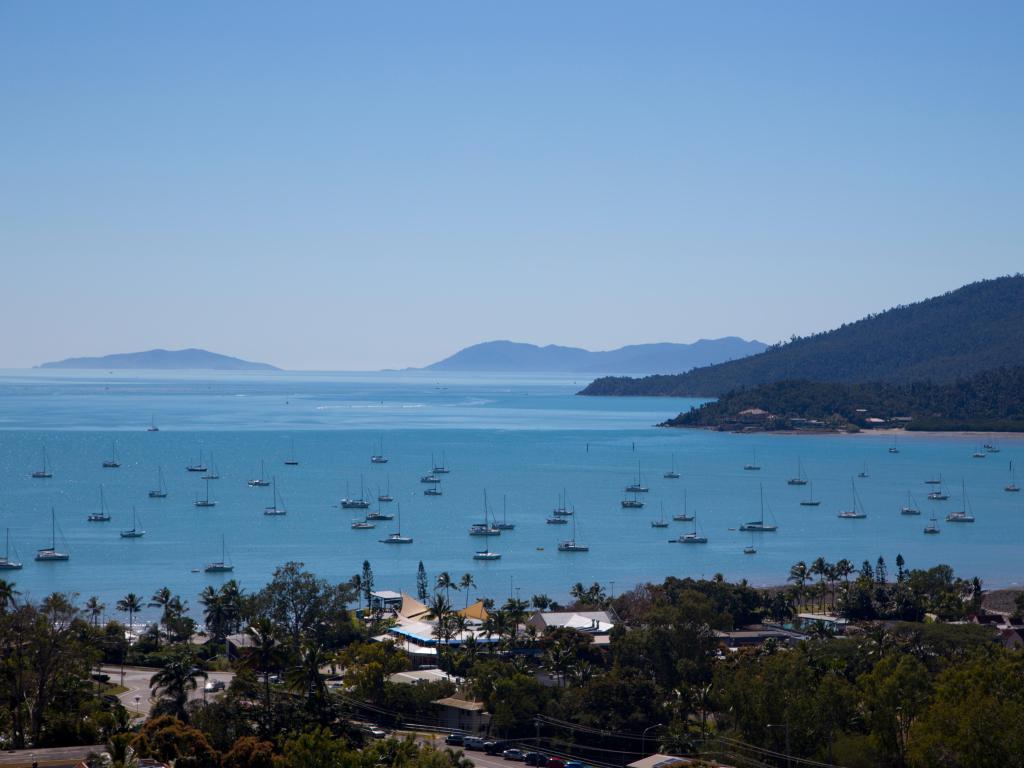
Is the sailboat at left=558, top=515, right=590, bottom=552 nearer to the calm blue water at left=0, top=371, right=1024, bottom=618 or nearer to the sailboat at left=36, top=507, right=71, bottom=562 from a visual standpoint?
the calm blue water at left=0, top=371, right=1024, bottom=618

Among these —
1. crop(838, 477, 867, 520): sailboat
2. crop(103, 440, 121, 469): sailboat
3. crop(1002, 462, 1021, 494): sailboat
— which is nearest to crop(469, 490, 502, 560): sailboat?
crop(838, 477, 867, 520): sailboat

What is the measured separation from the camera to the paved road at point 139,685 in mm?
39375

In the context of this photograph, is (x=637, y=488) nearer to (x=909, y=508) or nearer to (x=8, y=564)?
(x=909, y=508)

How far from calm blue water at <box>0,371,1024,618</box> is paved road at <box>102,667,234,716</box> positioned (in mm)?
21487

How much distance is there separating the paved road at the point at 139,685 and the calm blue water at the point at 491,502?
846 inches

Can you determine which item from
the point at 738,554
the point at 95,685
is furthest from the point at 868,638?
the point at 738,554

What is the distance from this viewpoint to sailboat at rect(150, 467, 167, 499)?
11138cm

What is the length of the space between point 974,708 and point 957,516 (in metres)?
79.1

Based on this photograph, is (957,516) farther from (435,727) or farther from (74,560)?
Result: (435,727)

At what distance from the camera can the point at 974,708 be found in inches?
1152

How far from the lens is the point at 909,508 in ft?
360

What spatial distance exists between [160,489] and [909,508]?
65240 mm

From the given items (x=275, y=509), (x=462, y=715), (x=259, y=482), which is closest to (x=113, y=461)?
(x=259, y=482)

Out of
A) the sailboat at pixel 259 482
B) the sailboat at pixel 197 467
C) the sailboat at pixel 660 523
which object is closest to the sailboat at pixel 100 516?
the sailboat at pixel 259 482
